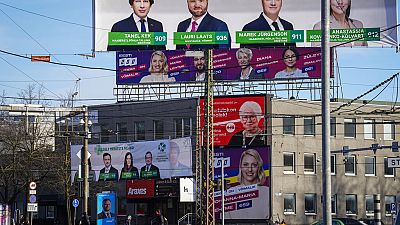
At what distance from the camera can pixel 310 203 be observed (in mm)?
59250

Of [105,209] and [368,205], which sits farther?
[368,205]

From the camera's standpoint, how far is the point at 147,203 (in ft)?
202

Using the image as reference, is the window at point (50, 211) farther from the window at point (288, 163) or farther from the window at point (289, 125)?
the window at point (289, 125)

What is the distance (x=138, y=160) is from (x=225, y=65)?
9456 mm

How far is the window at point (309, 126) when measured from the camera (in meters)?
59.3

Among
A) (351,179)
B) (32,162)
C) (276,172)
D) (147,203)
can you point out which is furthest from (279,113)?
(32,162)

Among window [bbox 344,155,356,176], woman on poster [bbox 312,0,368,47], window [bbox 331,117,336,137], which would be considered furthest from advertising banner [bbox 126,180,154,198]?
woman on poster [bbox 312,0,368,47]

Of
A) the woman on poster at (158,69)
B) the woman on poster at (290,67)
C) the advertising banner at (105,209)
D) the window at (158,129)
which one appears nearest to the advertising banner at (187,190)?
the advertising banner at (105,209)

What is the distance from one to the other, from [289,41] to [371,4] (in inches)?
231

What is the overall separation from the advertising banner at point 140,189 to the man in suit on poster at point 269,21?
15.2 metres

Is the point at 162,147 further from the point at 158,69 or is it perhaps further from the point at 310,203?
the point at 310,203

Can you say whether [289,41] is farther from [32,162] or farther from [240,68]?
[32,162]

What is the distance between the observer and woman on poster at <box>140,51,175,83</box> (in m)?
58.0

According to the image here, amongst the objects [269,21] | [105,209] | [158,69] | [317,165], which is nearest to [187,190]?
[105,209]
